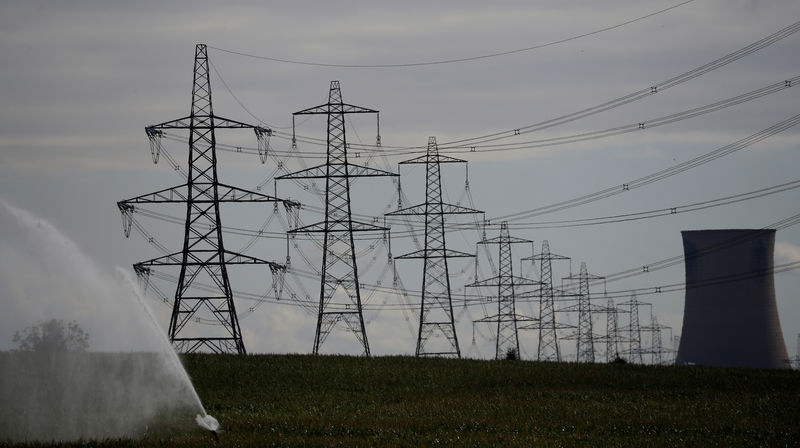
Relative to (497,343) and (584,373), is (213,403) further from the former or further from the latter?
(497,343)

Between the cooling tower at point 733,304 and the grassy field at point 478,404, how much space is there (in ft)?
181

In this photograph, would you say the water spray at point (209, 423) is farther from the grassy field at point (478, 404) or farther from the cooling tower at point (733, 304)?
the cooling tower at point (733, 304)

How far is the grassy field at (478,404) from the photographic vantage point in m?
31.5

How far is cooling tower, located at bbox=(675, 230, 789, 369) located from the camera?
361ft

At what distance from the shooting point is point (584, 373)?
53625mm

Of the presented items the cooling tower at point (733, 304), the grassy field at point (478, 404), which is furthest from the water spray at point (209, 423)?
the cooling tower at point (733, 304)

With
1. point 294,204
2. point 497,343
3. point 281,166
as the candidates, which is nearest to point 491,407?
point 294,204

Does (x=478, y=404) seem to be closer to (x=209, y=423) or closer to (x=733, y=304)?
(x=209, y=423)

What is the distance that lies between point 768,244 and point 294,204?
65.8 meters

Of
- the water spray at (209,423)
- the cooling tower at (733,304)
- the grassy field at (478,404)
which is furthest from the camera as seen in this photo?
the cooling tower at (733,304)

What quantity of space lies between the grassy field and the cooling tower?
181ft

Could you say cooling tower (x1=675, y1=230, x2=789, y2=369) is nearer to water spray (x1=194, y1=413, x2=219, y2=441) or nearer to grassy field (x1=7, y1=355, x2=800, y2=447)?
grassy field (x1=7, y1=355, x2=800, y2=447)

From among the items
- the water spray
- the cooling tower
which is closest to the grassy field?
the water spray

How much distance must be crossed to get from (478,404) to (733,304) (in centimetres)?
7856
